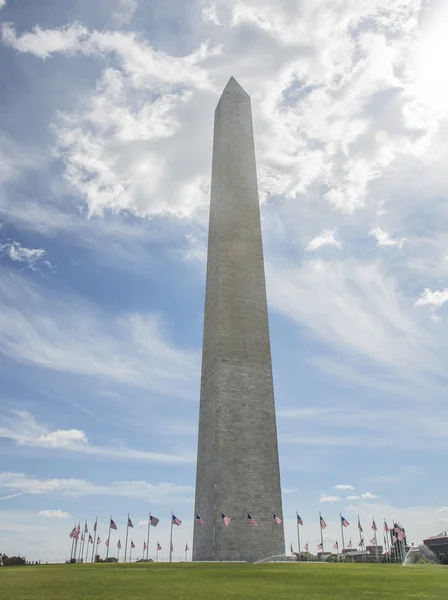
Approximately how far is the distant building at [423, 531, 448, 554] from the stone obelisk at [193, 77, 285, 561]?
5048 centimetres

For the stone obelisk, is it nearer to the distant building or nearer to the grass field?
the grass field

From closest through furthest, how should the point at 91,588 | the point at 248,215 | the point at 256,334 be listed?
the point at 91,588, the point at 256,334, the point at 248,215

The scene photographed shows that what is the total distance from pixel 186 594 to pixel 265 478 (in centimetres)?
2142

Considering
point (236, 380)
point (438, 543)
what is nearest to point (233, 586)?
point (236, 380)

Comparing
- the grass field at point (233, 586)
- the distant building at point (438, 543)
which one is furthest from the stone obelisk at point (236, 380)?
the distant building at point (438, 543)

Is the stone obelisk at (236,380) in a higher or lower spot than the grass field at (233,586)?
higher

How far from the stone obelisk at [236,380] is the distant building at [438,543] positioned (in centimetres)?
5048

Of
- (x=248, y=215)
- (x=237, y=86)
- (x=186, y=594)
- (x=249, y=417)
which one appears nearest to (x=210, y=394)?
(x=249, y=417)

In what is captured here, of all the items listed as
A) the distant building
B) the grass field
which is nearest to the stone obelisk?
the grass field

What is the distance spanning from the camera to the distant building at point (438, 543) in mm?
74438

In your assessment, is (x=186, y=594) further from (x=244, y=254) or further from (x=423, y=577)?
(x=244, y=254)

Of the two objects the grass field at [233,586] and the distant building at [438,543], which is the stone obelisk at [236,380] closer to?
the grass field at [233,586]

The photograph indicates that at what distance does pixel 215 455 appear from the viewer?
1404 inches

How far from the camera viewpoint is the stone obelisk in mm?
34719
